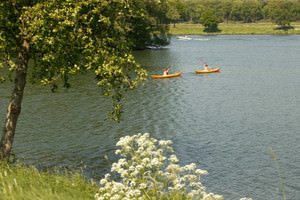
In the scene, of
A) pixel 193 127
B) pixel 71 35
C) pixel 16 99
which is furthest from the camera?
pixel 193 127

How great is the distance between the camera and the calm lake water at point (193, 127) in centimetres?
2023

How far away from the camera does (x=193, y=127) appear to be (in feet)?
94.0

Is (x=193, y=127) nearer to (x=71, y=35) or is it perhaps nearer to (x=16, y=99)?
(x=16, y=99)

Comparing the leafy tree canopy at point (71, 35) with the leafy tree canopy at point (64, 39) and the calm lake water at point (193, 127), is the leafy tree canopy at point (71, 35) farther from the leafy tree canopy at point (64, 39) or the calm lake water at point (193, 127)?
the calm lake water at point (193, 127)

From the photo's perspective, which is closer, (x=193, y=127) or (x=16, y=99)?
(x=16, y=99)

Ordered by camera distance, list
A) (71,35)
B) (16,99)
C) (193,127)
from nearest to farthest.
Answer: (71,35), (16,99), (193,127)

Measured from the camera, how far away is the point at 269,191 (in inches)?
712

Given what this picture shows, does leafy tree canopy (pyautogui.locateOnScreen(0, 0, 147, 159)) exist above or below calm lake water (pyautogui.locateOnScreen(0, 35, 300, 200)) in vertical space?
above

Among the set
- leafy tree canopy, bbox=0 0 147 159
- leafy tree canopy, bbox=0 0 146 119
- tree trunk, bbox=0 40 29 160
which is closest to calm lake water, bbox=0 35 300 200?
tree trunk, bbox=0 40 29 160

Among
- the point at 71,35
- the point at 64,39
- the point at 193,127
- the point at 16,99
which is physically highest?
the point at 71,35

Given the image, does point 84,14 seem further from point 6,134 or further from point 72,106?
point 72,106

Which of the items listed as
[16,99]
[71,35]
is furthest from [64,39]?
[16,99]

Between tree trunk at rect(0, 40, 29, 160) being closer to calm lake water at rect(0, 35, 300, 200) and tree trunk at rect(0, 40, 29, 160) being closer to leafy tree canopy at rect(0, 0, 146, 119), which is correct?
leafy tree canopy at rect(0, 0, 146, 119)

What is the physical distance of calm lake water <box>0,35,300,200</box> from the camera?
66.4 ft
